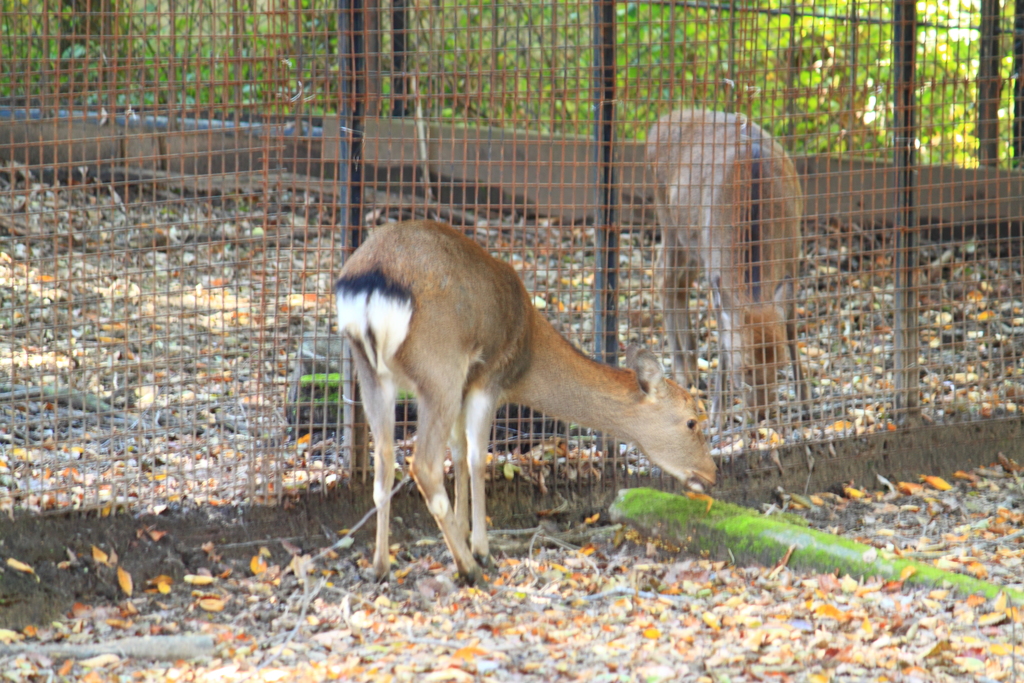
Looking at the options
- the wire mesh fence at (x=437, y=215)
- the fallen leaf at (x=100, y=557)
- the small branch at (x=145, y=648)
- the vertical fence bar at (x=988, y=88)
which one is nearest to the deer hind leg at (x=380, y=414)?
the wire mesh fence at (x=437, y=215)

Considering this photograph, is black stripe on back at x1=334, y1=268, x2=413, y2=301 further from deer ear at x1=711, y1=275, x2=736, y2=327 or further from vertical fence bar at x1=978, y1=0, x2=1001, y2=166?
vertical fence bar at x1=978, y1=0, x2=1001, y2=166

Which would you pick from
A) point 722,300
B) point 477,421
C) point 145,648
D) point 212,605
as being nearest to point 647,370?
point 477,421

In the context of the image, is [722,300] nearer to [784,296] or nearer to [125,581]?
[784,296]

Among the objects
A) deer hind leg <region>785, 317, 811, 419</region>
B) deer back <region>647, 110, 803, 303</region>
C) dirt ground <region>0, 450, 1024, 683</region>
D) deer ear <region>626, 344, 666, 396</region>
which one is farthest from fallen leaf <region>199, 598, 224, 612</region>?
deer hind leg <region>785, 317, 811, 419</region>

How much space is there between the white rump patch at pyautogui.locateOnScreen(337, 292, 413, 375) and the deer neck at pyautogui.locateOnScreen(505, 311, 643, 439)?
0.92 meters

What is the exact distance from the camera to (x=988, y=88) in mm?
6711

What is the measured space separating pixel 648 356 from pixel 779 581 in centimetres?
129

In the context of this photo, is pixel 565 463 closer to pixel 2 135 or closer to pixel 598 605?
pixel 598 605

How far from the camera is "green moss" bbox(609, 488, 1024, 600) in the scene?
15.4ft

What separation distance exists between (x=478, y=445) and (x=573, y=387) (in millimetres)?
611

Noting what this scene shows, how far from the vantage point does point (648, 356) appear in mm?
5395

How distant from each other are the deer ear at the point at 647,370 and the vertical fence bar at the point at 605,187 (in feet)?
2.10

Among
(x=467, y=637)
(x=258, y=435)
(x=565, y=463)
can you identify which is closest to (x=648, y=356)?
(x=565, y=463)

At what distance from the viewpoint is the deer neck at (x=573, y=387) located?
540 centimetres
